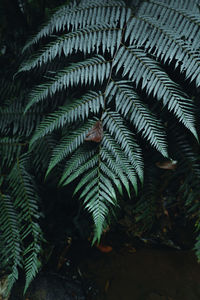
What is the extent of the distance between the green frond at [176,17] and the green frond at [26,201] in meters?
1.23

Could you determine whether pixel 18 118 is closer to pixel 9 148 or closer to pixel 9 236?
pixel 9 148

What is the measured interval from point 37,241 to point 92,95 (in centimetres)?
99

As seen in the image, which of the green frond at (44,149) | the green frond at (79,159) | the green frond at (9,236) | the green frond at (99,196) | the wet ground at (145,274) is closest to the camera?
the green frond at (99,196)

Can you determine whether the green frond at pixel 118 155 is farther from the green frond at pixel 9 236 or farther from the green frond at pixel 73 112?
the green frond at pixel 9 236

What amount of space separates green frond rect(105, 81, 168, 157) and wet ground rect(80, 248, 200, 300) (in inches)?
42.8

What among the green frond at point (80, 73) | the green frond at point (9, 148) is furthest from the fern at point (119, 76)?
the green frond at point (9, 148)

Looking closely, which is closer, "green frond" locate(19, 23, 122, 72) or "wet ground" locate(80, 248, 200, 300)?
"green frond" locate(19, 23, 122, 72)

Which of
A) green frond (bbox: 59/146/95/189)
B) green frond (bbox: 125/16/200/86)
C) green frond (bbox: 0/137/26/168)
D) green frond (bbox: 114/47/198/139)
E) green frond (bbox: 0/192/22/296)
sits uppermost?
green frond (bbox: 125/16/200/86)

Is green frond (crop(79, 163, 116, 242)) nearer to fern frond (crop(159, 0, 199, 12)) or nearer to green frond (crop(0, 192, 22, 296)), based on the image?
green frond (crop(0, 192, 22, 296))

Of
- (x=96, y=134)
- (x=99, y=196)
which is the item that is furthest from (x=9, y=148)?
(x=99, y=196)

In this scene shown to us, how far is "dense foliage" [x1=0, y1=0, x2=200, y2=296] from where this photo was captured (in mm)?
1407

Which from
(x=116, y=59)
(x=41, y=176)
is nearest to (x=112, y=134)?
(x=116, y=59)

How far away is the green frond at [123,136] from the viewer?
142cm

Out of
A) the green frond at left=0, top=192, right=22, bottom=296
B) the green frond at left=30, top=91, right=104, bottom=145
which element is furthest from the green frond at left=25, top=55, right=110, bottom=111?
the green frond at left=0, top=192, right=22, bottom=296
